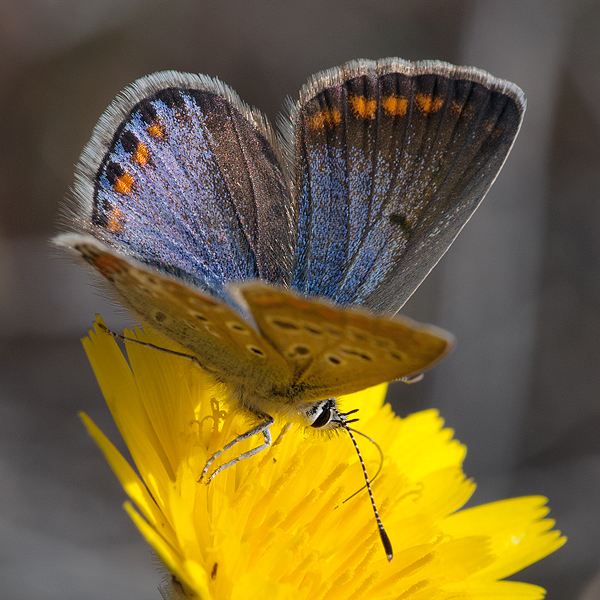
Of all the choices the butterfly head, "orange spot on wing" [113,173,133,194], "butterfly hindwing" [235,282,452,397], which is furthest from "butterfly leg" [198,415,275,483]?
"orange spot on wing" [113,173,133,194]

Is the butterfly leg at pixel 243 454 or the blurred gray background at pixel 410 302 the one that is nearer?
the butterfly leg at pixel 243 454

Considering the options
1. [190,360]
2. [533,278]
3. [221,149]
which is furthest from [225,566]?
[533,278]

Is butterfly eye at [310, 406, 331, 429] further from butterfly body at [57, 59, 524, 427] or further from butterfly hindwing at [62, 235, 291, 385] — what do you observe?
butterfly hindwing at [62, 235, 291, 385]

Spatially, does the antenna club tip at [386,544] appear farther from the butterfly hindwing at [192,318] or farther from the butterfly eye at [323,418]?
the butterfly hindwing at [192,318]

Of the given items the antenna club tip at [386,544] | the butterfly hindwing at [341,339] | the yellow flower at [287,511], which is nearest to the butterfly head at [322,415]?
the yellow flower at [287,511]

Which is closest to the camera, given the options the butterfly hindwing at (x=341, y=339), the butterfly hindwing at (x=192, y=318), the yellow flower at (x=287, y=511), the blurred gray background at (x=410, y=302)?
the butterfly hindwing at (x=341, y=339)

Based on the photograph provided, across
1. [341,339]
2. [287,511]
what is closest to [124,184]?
[341,339]

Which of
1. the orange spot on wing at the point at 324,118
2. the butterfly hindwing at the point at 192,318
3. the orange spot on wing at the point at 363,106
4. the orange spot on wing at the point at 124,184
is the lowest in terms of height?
the butterfly hindwing at the point at 192,318

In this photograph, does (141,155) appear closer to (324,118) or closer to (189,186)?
(189,186)
